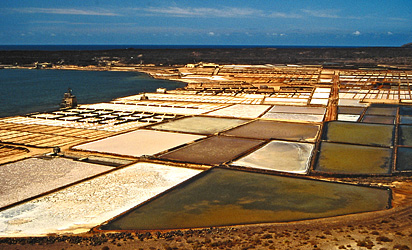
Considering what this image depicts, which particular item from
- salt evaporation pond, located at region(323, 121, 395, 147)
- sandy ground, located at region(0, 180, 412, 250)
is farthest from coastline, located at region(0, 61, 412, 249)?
salt evaporation pond, located at region(323, 121, 395, 147)

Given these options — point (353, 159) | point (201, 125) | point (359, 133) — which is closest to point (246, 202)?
point (353, 159)

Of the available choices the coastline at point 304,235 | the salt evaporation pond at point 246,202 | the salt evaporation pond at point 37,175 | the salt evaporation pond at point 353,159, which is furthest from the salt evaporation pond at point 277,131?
the coastline at point 304,235

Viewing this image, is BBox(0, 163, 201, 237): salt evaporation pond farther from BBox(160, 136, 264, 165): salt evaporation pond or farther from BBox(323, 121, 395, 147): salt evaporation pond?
BBox(323, 121, 395, 147): salt evaporation pond

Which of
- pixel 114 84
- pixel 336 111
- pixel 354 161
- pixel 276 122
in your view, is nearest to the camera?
pixel 354 161

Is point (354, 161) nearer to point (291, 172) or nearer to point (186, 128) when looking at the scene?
point (291, 172)

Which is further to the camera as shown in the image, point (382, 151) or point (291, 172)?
point (382, 151)

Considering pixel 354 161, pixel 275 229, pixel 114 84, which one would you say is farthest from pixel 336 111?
pixel 114 84
